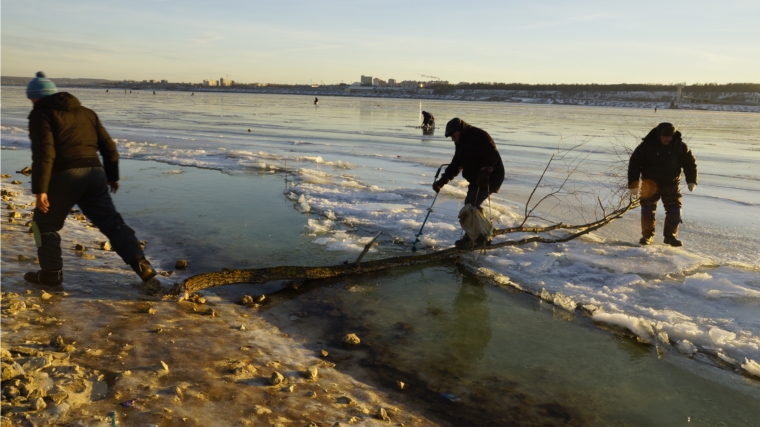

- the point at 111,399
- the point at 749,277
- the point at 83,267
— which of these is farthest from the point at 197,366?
the point at 749,277

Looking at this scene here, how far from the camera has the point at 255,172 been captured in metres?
12.0

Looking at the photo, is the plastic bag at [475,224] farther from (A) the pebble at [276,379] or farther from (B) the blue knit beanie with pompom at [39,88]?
(B) the blue knit beanie with pompom at [39,88]

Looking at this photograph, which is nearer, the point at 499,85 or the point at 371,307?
the point at 371,307

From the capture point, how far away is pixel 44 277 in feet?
14.3

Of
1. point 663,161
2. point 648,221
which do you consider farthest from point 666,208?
point 663,161

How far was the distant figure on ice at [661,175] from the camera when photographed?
6871 mm

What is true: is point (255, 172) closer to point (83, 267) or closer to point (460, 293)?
point (83, 267)

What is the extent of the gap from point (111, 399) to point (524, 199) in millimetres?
8517

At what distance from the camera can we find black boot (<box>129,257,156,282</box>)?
4.33 meters

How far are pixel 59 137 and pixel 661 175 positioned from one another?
7.19m

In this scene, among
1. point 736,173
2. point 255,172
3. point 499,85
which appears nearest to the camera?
point 255,172

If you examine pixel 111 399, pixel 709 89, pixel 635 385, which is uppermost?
pixel 709 89

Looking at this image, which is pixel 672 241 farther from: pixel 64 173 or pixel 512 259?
pixel 64 173

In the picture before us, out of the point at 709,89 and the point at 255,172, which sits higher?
the point at 709,89
